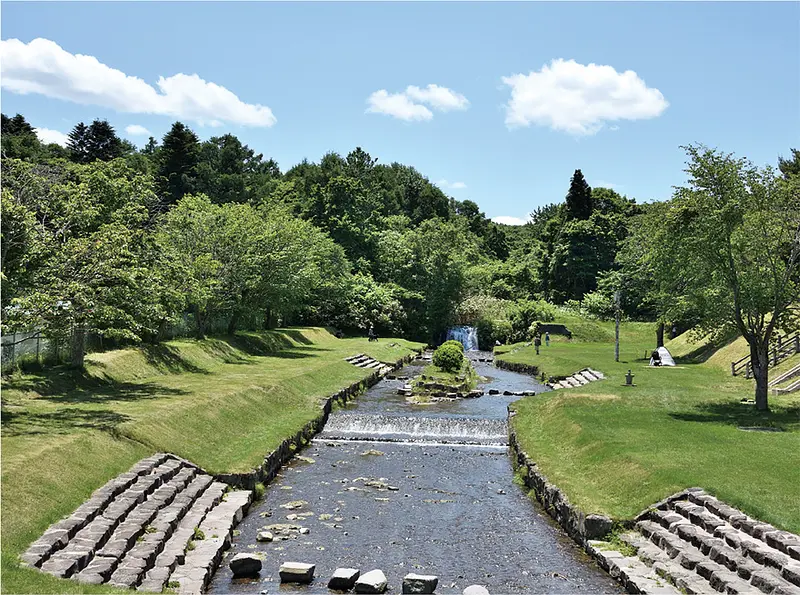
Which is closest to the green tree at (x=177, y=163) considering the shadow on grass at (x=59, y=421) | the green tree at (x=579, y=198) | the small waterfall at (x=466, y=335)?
the small waterfall at (x=466, y=335)

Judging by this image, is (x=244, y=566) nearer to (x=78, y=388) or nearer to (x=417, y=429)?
(x=78, y=388)

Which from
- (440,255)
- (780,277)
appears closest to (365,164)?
(440,255)

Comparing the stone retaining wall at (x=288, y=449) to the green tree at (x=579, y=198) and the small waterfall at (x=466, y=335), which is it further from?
the green tree at (x=579, y=198)

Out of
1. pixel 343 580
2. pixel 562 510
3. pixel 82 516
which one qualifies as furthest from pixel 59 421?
pixel 562 510

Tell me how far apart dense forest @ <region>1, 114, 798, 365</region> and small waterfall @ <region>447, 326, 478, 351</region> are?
96 cm

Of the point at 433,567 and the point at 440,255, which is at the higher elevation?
the point at 440,255

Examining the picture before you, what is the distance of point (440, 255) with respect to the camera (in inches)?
3027

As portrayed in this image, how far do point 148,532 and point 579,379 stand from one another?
30713 mm

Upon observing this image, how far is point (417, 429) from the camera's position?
100ft

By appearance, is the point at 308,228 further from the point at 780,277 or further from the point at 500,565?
the point at 500,565

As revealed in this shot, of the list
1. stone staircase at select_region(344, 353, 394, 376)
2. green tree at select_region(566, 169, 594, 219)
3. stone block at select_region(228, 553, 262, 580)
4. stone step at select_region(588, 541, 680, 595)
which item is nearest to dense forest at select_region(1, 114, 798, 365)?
green tree at select_region(566, 169, 594, 219)

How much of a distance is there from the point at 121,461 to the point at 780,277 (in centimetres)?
2427

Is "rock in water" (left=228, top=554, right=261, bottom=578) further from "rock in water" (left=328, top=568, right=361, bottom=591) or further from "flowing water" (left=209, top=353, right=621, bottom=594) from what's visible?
"rock in water" (left=328, top=568, right=361, bottom=591)

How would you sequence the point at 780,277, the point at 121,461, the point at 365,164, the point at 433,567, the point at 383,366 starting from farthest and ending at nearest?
the point at 365,164, the point at 383,366, the point at 780,277, the point at 121,461, the point at 433,567
